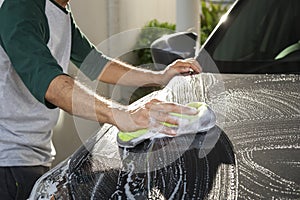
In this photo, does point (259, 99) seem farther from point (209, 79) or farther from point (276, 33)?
point (276, 33)

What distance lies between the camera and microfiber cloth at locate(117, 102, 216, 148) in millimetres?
1968

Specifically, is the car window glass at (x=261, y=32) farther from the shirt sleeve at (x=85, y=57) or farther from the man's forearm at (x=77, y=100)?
the man's forearm at (x=77, y=100)

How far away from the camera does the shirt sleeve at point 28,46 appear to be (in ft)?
6.31

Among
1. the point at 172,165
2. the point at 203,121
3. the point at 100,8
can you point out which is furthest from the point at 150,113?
the point at 100,8

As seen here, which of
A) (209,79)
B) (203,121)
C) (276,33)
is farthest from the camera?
(276,33)

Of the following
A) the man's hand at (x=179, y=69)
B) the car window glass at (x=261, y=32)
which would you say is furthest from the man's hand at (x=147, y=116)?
the car window glass at (x=261, y=32)

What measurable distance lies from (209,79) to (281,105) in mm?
519

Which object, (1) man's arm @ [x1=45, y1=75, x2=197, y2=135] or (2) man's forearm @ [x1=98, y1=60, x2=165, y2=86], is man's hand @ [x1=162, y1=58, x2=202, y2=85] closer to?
(2) man's forearm @ [x1=98, y1=60, x2=165, y2=86]

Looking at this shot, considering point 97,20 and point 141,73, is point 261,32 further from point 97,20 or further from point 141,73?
point 97,20

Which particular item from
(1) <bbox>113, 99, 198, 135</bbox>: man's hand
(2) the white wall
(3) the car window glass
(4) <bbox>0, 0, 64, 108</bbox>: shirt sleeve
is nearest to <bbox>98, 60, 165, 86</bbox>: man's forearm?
(2) the white wall

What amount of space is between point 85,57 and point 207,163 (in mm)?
1038

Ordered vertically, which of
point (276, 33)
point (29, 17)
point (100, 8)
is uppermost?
point (29, 17)

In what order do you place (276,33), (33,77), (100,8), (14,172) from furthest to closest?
(100,8)
(276,33)
(14,172)
(33,77)

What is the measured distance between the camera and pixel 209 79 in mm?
2770
